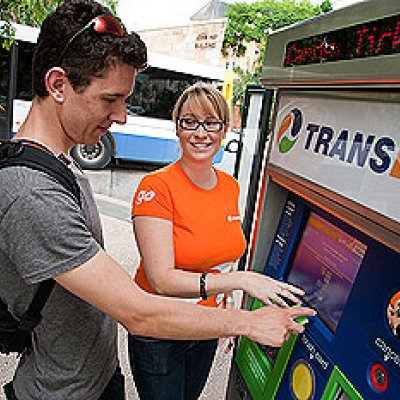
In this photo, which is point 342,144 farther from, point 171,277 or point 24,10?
point 24,10

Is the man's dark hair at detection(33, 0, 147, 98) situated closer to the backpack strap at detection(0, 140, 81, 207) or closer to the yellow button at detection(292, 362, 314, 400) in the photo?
the backpack strap at detection(0, 140, 81, 207)

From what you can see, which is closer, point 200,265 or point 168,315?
point 168,315

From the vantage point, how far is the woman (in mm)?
1413

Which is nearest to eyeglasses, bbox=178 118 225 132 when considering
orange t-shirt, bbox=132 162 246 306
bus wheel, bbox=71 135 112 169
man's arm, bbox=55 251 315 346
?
orange t-shirt, bbox=132 162 246 306

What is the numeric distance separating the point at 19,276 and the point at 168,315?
37cm

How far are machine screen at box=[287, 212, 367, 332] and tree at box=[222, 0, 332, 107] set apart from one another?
2767 centimetres

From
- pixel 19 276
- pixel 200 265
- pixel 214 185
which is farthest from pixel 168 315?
pixel 214 185

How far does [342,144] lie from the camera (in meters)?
1.21

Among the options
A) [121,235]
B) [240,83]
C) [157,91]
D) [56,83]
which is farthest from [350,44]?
[240,83]

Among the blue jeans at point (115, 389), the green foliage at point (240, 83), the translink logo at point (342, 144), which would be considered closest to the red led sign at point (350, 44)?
the translink logo at point (342, 144)

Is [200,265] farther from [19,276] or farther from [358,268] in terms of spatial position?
[19,276]

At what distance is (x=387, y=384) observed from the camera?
3.60ft

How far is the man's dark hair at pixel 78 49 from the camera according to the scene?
1.00 meters

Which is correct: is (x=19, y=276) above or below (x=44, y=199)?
below
